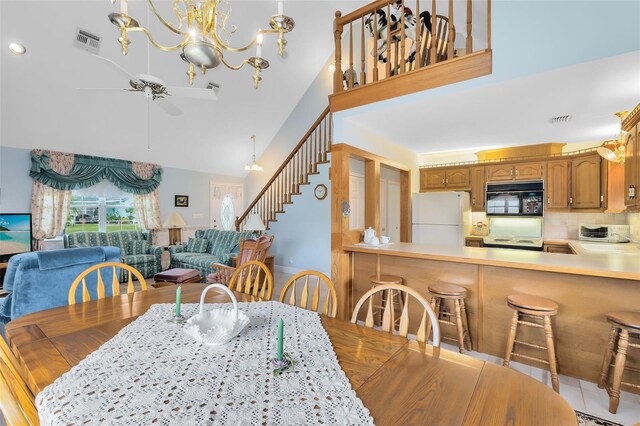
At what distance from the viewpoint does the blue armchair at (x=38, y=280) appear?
101 inches

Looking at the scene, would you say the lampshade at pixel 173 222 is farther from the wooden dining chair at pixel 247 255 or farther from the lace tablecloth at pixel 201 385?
the lace tablecloth at pixel 201 385

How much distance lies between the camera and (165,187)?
267 inches

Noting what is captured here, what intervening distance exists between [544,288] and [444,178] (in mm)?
3253

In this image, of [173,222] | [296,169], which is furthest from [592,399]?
[173,222]

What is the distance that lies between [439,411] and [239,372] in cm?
62

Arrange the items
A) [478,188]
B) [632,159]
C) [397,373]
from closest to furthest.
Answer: [397,373]
[632,159]
[478,188]

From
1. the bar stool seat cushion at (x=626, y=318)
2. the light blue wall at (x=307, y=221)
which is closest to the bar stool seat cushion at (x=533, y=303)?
the bar stool seat cushion at (x=626, y=318)

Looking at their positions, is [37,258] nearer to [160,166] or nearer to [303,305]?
[303,305]

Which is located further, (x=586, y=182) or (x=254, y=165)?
(x=254, y=165)

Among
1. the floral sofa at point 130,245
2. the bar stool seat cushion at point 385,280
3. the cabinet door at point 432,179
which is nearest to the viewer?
the bar stool seat cushion at point 385,280

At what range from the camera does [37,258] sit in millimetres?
2617

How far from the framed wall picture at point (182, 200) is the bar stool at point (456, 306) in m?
6.21

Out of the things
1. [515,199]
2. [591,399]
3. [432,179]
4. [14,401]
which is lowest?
[591,399]

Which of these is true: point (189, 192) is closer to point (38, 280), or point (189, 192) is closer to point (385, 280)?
point (38, 280)
